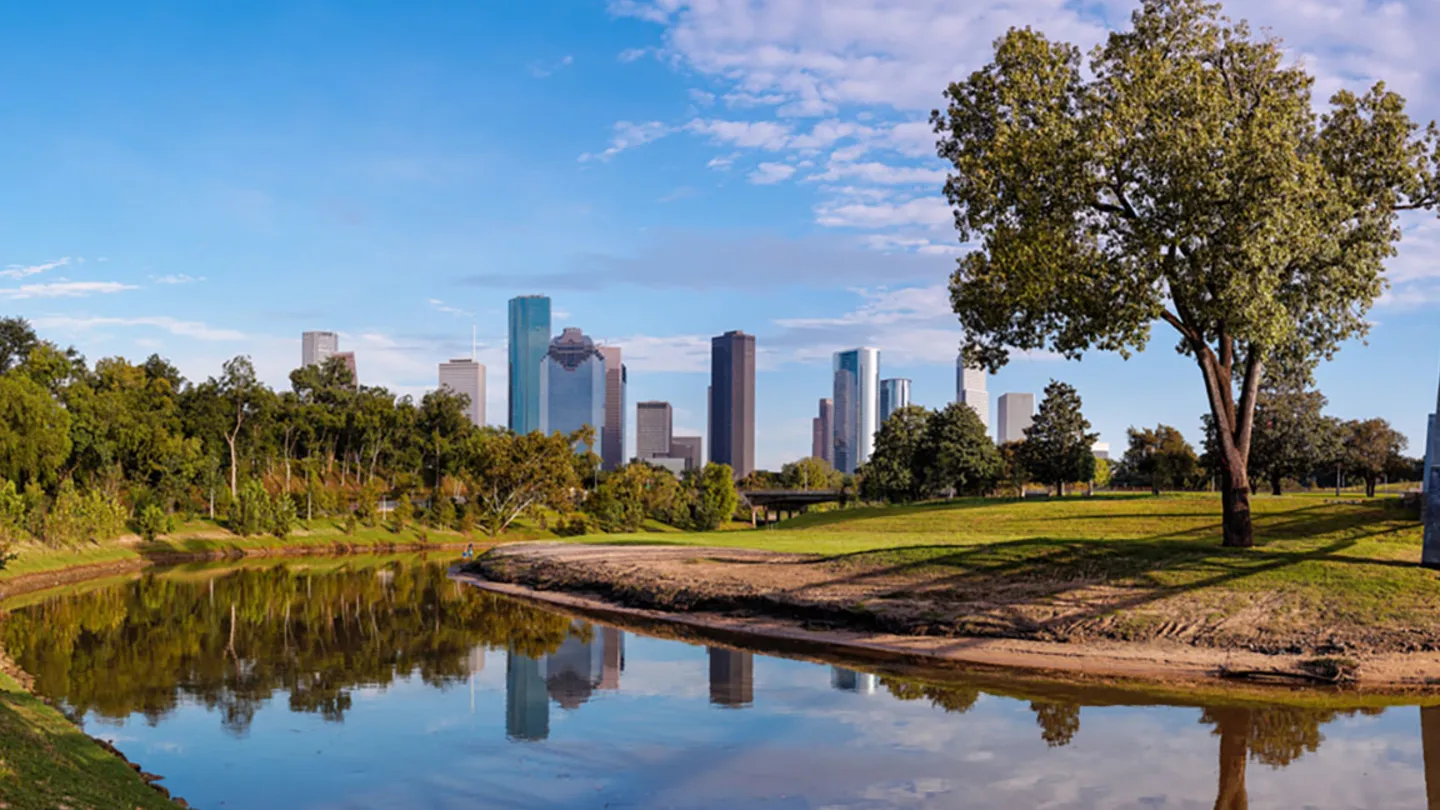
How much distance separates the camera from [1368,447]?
79562mm

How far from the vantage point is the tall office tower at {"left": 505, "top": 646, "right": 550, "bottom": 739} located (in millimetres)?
21578

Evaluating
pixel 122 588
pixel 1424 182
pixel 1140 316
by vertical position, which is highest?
pixel 1424 182

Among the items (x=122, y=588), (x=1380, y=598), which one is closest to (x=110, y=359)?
(x=122, y=588)

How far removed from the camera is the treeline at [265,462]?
216 feet

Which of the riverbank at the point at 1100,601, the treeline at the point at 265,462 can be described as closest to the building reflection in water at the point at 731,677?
the riverbank at the point at 1100,601

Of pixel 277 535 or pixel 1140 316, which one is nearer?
pixel 1140 316

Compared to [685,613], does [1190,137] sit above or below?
above

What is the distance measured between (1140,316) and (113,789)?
93.8 feet

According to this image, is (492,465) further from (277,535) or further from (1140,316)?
(1140,316)

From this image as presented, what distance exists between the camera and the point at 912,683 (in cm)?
2609

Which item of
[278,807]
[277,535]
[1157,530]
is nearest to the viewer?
[278,807]

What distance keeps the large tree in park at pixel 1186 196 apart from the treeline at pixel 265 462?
1919 inches

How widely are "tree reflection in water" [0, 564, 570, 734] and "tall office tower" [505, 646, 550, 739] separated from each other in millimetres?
1434

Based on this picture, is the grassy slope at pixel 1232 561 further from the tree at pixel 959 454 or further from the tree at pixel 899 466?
the tree at pixel 899 466
